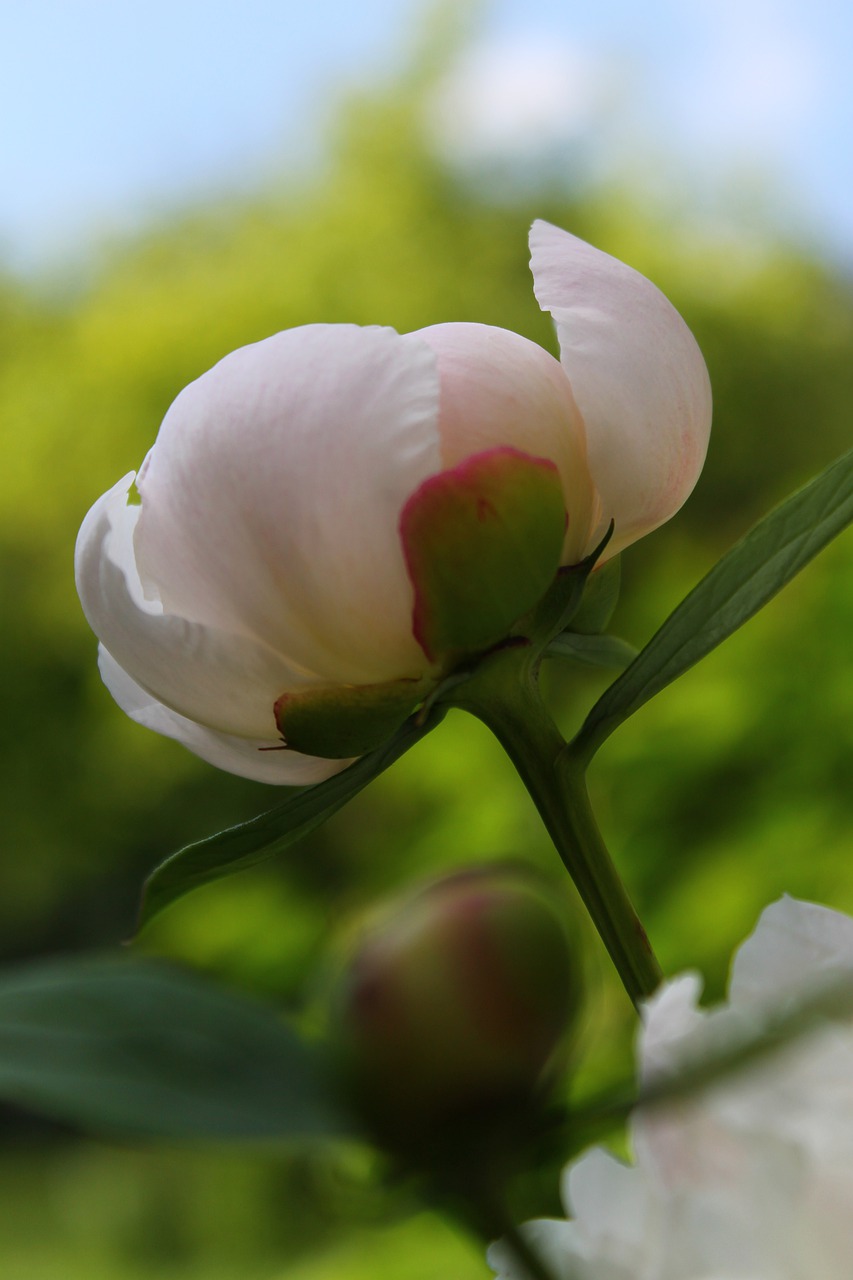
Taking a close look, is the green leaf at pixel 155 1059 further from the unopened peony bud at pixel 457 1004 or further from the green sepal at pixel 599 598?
the green sepal at pixel 599 598

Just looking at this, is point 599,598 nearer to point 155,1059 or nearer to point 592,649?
point 592,649

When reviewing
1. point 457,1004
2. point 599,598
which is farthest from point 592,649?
point 457,1004

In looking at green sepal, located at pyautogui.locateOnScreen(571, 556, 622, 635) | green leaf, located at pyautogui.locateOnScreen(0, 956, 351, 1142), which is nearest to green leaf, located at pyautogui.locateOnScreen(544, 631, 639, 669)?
green sepal, located at pyautogui.locateOnScreen(571, 556, 622, 635)

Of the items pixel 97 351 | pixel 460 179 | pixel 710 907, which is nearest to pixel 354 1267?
pixel 710 907

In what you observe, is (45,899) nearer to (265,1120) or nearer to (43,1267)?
(43,1267)

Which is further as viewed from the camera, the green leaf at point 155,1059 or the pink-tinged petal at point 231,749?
the pink-tinged petal at point 231,749

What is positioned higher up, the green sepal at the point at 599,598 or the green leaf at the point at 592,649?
the green sepal at the point at 599,598

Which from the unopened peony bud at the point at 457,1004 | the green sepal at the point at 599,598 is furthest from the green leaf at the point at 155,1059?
the green sepal at the point at 599,598
